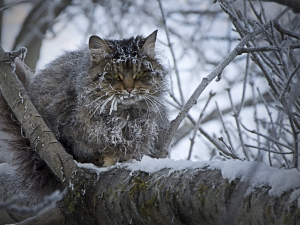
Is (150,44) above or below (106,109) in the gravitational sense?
above

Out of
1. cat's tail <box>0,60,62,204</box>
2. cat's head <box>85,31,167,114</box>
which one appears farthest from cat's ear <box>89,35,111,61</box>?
cat's tail <box>0,60,62,204</box>

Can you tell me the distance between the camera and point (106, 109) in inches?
86.5

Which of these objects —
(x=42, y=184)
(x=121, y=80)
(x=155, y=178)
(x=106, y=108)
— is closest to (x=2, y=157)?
(x=42, y=184)

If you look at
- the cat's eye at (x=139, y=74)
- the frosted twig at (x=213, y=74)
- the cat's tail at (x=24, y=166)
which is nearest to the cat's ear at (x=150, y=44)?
the cat's eye at (x=139, y=74)

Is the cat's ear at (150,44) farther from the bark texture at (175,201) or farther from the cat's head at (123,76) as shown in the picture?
the bark texture at (175,201)

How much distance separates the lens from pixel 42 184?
7.06ft

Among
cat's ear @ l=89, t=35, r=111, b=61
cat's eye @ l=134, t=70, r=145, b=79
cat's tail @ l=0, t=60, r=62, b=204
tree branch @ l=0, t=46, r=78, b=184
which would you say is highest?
cat's ear @ l=89, t=35, r=111, b=61

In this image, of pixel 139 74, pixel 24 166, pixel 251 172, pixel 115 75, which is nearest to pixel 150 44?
pixel 139 74

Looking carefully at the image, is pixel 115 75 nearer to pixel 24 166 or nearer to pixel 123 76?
pixel 123 76

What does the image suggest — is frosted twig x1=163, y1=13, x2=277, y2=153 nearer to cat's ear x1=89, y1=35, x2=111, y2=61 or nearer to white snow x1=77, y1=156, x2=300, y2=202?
white snow x1=77, y1=156, x2=300, y2=202

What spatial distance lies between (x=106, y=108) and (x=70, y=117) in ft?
0.86

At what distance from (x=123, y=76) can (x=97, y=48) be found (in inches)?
11.9

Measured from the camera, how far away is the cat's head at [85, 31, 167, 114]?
2166 mm

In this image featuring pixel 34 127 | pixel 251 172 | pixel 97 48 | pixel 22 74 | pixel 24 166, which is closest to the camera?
pixel 251 172
